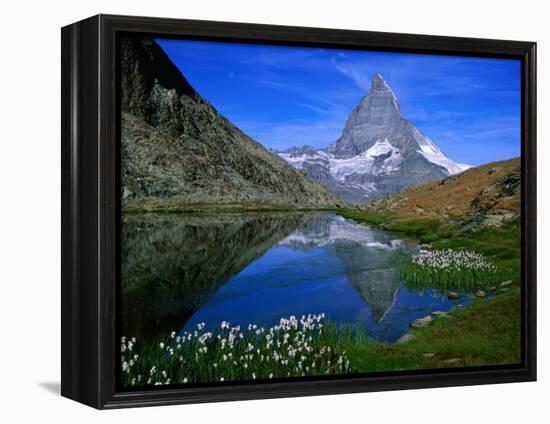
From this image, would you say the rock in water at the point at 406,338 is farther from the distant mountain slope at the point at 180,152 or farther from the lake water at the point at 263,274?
the distant mountain slope at the point at 180,152

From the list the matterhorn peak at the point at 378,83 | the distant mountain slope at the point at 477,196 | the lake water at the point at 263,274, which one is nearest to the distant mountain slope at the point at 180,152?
the lake water at the point at 263,274

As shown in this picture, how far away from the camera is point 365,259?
9.69 m

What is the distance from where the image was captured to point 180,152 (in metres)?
9.17

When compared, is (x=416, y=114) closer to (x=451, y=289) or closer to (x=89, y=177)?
(x=451, y=289)

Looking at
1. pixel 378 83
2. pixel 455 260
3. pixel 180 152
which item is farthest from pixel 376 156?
pixel 180 152

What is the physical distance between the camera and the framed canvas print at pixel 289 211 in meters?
8.77

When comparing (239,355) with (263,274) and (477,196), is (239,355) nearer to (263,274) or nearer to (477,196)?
(263,274)

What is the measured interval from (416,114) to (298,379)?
8.06 feet

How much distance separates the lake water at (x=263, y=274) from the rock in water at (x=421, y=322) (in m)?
0.06

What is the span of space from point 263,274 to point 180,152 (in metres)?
1.16

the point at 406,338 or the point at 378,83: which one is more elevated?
the point at 378,83

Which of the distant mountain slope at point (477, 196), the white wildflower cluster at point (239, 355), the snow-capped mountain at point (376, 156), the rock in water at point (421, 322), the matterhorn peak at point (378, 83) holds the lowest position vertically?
the white wildflower cluster at point (239, 355)

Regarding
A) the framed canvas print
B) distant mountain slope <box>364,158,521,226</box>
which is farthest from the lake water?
distant mountain slope <box>364,158,521,226</box>

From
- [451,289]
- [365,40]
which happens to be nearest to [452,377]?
[451,289]
